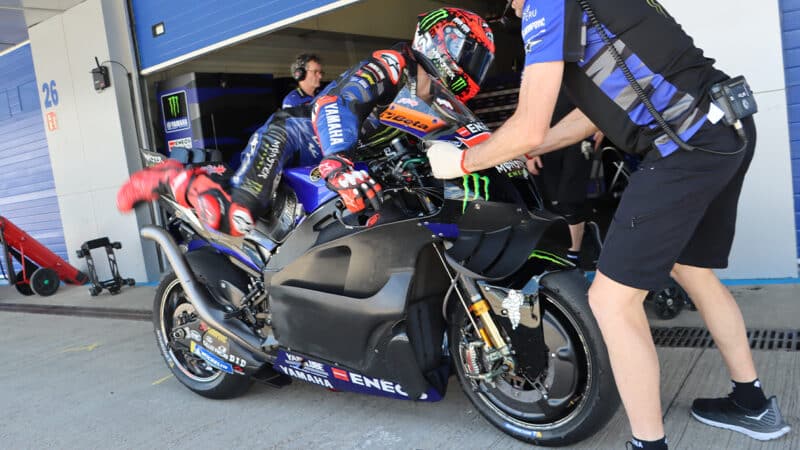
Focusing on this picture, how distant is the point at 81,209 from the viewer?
928 centimetres

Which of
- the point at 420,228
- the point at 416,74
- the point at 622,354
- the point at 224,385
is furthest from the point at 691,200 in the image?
the point at 224,385

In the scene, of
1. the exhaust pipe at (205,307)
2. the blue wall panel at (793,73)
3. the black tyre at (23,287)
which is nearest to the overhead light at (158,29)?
the black tyre at (23,287)

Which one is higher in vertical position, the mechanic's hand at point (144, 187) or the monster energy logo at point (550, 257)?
the mechanic's hand at point (144, 187)

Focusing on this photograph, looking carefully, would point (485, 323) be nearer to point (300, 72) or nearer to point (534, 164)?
point (534, 164)

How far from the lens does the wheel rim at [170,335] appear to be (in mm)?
3762

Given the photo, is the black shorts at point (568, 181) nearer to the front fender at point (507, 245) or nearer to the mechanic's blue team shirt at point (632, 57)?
the front fender at point (507, 245)

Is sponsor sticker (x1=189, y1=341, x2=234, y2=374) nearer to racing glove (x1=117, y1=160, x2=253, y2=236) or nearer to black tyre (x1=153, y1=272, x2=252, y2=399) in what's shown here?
black tyre (x1=153, y1=272, x2=252, y2=399)

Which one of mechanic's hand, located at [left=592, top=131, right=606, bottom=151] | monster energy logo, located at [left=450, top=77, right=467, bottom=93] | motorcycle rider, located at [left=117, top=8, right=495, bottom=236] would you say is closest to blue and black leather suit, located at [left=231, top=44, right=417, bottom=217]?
motorcycle rider, located at [left=117, top=8, right=495, bottom=236]

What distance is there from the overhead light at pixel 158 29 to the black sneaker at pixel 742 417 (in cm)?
713

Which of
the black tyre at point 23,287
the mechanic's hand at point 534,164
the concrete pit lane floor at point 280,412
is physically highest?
the mechanic's hand at point 534,164

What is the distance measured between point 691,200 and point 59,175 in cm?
948

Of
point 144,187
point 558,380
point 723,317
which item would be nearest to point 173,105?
point 144,187

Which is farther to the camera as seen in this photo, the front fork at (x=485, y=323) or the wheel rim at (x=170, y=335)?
the wheel rim at (x=170, y=335)

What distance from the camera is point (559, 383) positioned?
2.42 m
